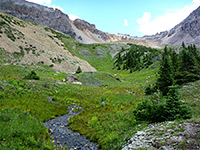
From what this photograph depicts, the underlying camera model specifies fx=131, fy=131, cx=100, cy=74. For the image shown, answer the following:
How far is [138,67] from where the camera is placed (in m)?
84.0

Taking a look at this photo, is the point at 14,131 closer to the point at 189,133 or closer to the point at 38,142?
the point at 38,142

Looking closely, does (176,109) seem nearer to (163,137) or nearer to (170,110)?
(170,110)

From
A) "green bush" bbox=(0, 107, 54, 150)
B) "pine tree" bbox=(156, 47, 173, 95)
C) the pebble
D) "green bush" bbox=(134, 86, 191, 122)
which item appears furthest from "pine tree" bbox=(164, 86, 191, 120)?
"pine tree" bbox=(156, 47, 173, 95)

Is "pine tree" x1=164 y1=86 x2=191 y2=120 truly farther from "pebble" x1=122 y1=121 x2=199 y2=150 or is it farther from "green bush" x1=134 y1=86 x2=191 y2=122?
"pebble" x1=122 y1=121 x2=199 y2=150

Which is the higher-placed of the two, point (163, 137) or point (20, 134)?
point (163, 137)

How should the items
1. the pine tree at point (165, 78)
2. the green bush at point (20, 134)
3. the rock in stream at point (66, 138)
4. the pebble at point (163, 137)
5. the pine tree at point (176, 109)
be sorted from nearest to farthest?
the pebble at point (163, 137) → the green bush at point (20, 134) → the pine tree at point (176, 109) → the rock in stream at point (66, 138) → the pine tree at point (165, 78)

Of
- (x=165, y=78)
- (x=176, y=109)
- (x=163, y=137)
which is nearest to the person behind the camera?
(x=163, y=137)

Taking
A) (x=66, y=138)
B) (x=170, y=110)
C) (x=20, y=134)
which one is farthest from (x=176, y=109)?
(x=20, y=134)

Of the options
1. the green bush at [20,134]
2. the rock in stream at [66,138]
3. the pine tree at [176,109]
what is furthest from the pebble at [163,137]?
the green bush at [20,134]

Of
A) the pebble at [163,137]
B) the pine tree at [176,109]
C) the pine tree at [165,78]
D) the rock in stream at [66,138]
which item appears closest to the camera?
the pebble at [163,137]

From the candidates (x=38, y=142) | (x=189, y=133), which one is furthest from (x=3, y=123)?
(x=189, y=133)

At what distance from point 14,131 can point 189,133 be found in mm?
13121

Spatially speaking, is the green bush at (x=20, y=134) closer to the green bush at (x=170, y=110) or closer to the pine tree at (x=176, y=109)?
the green bush at (x=170, y=110)

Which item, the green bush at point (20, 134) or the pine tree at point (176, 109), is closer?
the green bush at point (20, 134)
